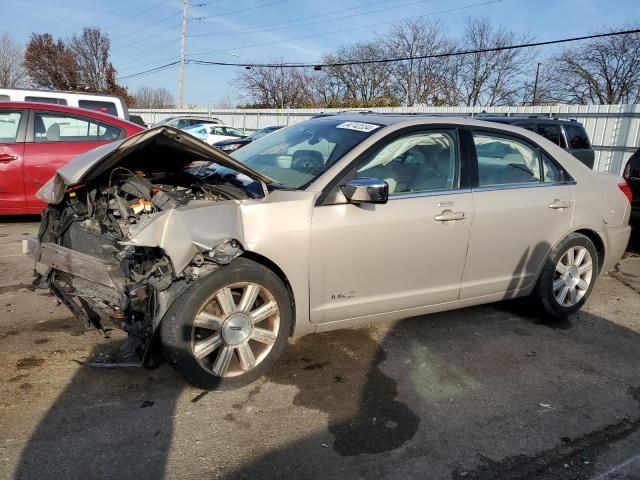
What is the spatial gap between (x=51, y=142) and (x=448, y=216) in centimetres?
557

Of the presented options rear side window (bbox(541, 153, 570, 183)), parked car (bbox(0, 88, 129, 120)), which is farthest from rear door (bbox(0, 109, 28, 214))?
rear side window (bbox(541, 153, 570, 183))

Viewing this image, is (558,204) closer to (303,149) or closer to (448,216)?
(448,216)

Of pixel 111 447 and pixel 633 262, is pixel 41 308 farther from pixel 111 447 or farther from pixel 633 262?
pixel 633 262

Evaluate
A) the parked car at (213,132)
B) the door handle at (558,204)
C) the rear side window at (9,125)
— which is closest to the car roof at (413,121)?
the door handle at (558,204)

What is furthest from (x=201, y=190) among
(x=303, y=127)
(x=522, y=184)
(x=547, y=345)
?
(x=547, y=345)

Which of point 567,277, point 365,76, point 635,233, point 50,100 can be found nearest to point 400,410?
point 567,277

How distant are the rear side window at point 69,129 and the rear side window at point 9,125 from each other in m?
0.21

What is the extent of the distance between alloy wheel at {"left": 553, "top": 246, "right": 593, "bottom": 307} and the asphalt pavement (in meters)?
0.36

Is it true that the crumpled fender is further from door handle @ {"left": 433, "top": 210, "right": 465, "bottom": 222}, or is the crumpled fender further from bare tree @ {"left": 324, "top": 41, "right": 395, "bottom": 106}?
bare tree @ {"left": 324, "top": 41, "right": 395, "bottom": 106}

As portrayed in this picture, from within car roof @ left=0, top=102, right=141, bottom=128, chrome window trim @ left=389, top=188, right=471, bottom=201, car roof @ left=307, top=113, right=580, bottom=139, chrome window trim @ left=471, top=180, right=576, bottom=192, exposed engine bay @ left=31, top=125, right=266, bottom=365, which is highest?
car roof @ left=307, top=113, right=580, bottom=139

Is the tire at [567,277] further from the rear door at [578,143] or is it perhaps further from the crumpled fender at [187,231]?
the rear door at [578,143]

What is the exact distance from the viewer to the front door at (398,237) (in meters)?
3.28

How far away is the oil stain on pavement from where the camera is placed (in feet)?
9.08

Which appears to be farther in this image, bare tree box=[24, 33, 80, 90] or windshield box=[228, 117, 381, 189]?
bare tree box=[24, 33, 80, 90]
